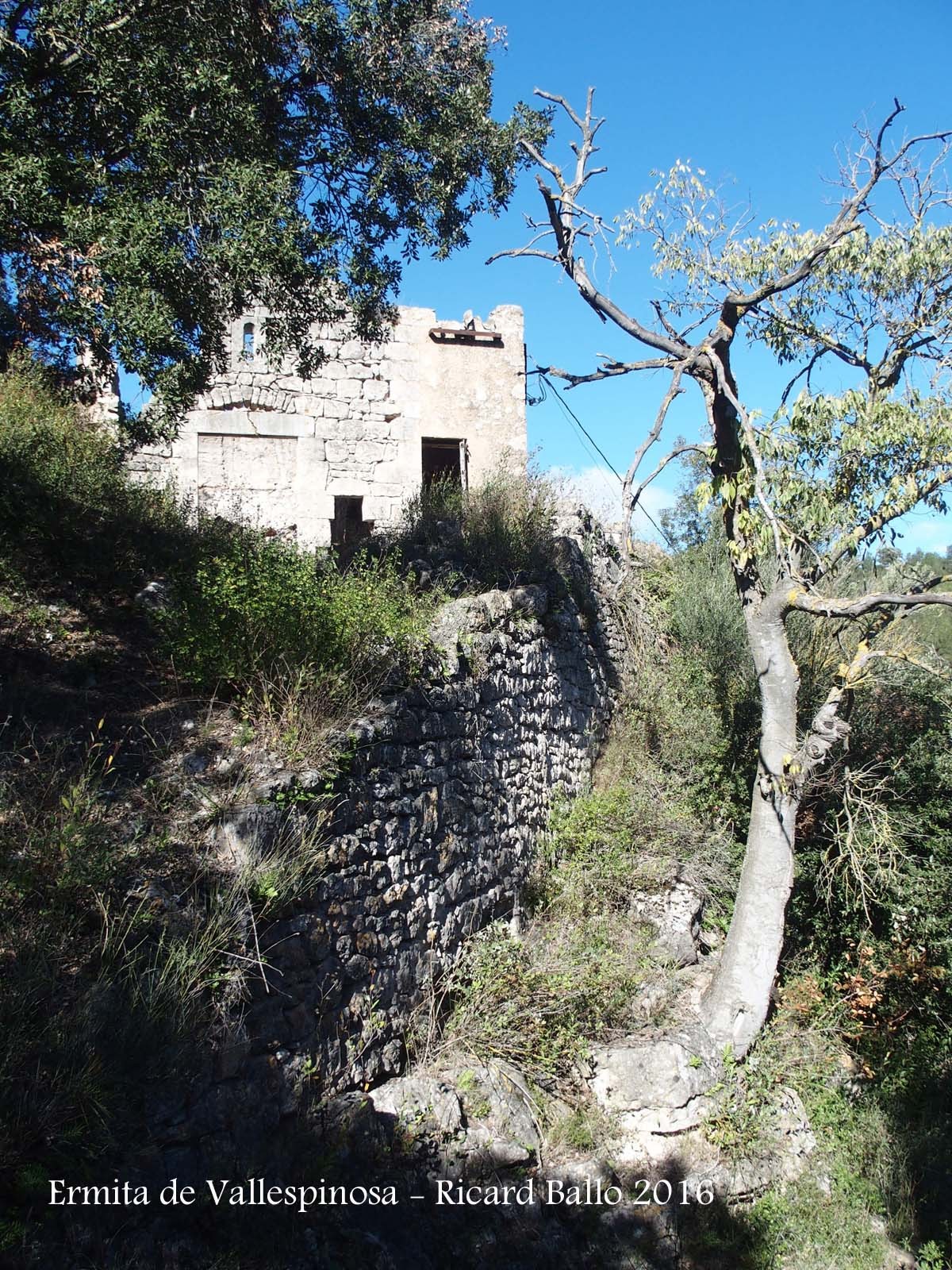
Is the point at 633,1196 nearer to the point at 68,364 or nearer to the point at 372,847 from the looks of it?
the point at 372,847

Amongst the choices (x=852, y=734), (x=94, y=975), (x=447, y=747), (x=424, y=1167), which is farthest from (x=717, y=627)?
(x=94, y=975)

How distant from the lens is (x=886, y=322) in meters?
8.02

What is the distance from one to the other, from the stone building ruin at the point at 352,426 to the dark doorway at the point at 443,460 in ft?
0.12

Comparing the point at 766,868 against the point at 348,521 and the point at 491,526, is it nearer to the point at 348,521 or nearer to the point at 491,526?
the point at 491,526

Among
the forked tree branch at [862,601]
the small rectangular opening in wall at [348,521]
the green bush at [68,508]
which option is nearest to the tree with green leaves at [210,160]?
the green bush at [68,508]

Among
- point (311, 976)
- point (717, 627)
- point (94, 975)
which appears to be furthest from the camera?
point (717, 627)

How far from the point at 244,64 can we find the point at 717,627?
304 inches

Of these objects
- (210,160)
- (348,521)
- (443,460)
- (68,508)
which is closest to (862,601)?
(210,160)

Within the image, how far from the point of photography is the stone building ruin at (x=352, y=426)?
12.0 m

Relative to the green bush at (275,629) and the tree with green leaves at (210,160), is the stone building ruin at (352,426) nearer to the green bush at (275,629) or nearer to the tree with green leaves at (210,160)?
the tree with green leaves at (210,160)

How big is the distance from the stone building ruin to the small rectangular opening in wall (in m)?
0.02

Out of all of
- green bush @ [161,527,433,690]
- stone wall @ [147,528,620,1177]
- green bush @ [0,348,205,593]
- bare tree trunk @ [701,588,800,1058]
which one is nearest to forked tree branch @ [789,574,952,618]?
bare tree trunk @ [701,588,800,1058]

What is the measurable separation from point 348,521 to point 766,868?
868 centimetres

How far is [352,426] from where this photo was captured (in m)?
12.8
